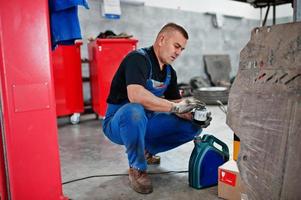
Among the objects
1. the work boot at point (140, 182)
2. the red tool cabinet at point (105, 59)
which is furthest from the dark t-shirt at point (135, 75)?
the red tool cabinet at point (105, 59)

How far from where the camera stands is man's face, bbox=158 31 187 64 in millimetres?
1758

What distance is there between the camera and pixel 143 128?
5.25 ft

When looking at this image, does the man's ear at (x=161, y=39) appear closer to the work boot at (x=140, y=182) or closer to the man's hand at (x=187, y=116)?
the man's hand at (x=187, y=116)

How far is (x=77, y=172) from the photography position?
6.44ft

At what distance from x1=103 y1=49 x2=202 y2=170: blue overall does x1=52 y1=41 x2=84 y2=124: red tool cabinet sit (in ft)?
5.38

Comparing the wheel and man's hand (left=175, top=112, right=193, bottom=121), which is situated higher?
man's hand (left=175, top=112, right=193, bottom=121)

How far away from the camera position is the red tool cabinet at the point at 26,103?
3.81 feet

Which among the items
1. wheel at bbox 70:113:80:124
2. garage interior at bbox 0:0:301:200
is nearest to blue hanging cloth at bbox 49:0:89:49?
garage interior at bbox 0:0:301:200

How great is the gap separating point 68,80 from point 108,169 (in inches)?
67.0

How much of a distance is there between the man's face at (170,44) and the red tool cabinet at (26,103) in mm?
755

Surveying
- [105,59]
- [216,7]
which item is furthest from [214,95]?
[216,7]

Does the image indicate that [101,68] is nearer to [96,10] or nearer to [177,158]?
[96,10]

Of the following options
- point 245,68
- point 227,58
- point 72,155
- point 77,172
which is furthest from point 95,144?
point 227,58

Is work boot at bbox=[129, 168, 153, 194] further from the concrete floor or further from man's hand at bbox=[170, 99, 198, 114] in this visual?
man's hand at bbox=[170, 99, 198, 114]
